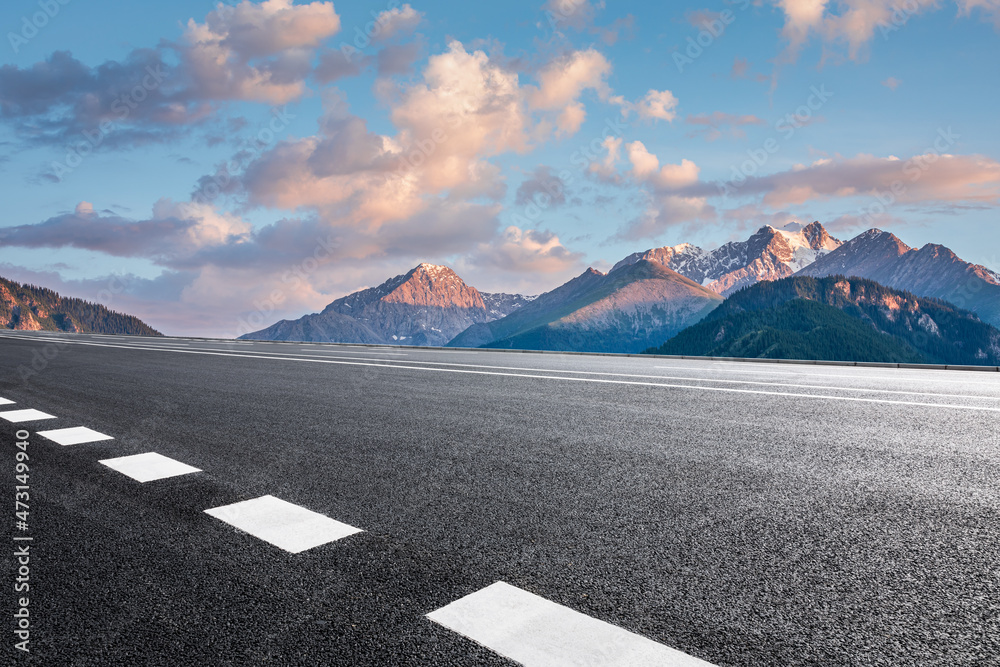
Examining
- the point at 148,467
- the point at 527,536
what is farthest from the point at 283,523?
the point at 148,467

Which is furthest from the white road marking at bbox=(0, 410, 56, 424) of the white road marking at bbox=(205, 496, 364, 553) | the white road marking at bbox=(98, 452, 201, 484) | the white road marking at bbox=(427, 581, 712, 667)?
the white road marking at bbox=(427, 581, 712, 667)

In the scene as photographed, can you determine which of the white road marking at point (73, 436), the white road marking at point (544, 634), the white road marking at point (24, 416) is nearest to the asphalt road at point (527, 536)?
the white road marking at point (544, 634)

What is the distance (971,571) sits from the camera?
2.22m

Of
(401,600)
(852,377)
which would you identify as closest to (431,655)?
(401,600)

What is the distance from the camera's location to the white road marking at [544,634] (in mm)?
1686

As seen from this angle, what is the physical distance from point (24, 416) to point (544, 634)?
633cm

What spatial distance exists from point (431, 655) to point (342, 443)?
3145 mm

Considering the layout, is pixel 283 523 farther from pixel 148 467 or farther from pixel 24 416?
pixel 24 416

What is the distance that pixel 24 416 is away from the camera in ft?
20.2

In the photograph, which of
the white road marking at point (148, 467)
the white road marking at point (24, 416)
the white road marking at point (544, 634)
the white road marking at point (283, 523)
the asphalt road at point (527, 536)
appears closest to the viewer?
the white road marking at point (544, 634)

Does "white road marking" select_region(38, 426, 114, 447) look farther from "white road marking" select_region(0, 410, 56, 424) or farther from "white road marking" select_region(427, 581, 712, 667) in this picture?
"white road marking" select_region(427, 581, 712, 667)

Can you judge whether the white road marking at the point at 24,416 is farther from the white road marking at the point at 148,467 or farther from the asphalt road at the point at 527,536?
the white road marking at the point at 148,467

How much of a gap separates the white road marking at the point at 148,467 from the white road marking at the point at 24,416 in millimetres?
2487

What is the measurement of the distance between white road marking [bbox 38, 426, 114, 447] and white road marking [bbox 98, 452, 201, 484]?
90 cm
